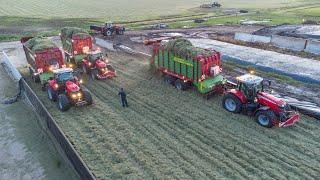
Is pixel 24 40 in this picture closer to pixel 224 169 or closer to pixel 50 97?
pixel 50 97

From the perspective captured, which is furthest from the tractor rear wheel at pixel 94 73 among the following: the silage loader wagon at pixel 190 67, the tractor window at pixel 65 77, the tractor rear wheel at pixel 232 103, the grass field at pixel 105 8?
the grass field at pixel 105 8

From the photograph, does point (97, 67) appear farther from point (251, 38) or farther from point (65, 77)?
point (251, 38)

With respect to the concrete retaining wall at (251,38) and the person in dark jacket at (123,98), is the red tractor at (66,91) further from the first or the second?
the concrete retaining wall at (251,38)

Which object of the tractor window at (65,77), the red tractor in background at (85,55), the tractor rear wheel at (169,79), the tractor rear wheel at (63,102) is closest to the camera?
the tractor rear wheel at (63,102)

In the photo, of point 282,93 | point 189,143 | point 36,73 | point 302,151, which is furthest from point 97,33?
point 302,151

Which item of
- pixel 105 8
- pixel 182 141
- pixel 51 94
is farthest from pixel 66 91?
pixel 105 8

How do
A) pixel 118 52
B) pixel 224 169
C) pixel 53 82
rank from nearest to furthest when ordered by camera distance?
pixel 224 169 → pixel 53 82 → pixel 118 52
